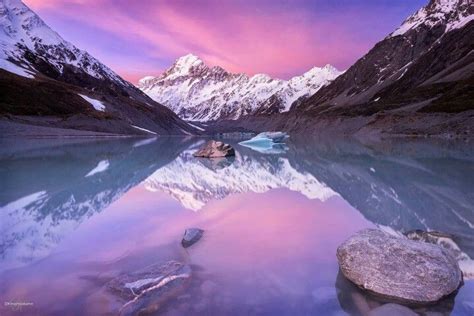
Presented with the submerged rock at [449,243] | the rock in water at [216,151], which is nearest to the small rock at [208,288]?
the submerged rock at [449,243]

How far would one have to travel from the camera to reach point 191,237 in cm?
1064

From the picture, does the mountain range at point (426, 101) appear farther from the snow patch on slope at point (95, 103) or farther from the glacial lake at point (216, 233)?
the snow patch on slope at point (95, 103)

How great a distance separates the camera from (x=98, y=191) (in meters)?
18.8

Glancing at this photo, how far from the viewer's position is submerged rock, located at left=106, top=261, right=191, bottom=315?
6816 mm

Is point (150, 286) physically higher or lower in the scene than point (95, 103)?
lower

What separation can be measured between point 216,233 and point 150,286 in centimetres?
422

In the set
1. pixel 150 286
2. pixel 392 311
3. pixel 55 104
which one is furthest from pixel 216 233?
pixel 55 104

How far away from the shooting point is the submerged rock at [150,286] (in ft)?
22.4

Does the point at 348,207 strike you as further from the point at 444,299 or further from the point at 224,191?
the point at 444,299

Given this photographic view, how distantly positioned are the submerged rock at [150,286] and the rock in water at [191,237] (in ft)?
5.90

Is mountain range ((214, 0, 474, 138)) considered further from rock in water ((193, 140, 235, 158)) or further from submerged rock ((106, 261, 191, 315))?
submerged rock ((106, 261, 191, 315))

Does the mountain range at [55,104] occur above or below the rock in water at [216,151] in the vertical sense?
above

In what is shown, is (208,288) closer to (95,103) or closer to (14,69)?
(95,103)

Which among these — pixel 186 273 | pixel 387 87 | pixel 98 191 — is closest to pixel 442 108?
pixel 387 87
